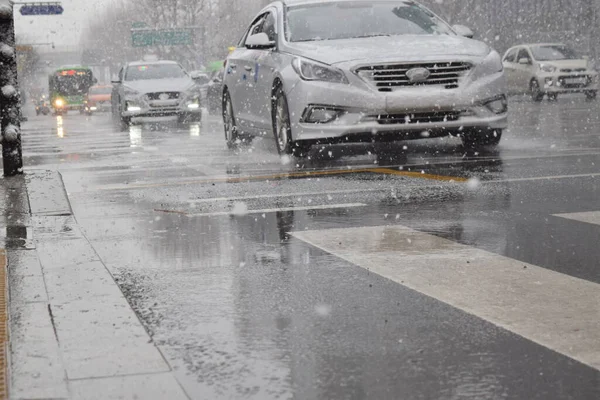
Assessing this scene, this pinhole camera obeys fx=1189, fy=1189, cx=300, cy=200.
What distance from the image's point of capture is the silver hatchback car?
11117 mm

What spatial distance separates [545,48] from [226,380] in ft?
106

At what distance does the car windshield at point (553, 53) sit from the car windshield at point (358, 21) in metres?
21.8

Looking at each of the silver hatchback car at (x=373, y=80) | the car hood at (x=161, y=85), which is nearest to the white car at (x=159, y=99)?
the car hood at (x=161, y=85)

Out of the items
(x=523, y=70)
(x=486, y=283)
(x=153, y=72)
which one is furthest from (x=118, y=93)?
(x=486, y=283)

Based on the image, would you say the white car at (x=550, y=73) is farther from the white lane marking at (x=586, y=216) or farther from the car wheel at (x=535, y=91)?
the white lane marking at (x=586, y=216)

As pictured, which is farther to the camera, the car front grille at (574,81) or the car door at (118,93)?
the car front grille at (574,81)

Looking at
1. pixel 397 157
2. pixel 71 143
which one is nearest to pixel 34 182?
pixel 397 157

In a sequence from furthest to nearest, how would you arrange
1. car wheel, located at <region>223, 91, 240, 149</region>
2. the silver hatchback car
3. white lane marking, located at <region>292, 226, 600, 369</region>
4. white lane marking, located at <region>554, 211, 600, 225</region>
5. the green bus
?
the green bus < car wheel, located at <region>223, 91, 240, 149</region> < the silver hatchback car < white lane marking, located at <region>554, 211, 600, 225</region> < white lane marking, located at <region>292, 226, 600, 369</region>

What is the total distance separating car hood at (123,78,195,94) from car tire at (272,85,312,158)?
15301 millimetres

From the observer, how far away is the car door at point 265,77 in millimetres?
12430

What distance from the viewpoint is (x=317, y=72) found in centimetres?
1133

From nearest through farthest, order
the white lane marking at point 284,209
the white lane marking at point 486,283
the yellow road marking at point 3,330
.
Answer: the yellow road marking at point 3,330
the white lane marking at point 486,283
the white lane marking at point 284,209

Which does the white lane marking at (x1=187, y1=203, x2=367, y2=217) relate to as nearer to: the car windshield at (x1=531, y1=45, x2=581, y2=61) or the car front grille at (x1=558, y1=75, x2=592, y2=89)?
the car front grille at (x1=558, y1=75, x2=592, y2=89)

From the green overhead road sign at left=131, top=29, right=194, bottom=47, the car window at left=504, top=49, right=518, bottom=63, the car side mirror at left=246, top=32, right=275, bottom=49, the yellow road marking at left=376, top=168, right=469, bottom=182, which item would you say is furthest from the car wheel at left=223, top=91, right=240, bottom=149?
the green overhead road sign at left=131, top=29, right=194, bottom=47
